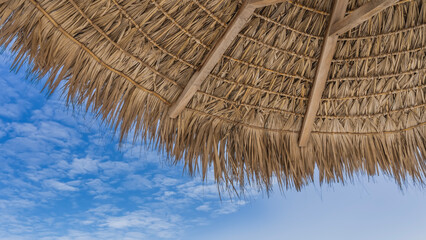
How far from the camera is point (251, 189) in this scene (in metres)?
2.24

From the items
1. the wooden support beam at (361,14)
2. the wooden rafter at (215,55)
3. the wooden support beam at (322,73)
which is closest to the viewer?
the wooden support beam at (361,14)

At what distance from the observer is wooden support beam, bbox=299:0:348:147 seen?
1904mm

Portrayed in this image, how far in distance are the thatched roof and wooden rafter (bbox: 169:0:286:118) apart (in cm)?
4

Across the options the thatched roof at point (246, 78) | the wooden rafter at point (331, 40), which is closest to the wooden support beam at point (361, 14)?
the wooden rafter at point (331, 40)

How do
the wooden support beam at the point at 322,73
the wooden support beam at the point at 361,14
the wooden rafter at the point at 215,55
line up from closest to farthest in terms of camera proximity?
the wooden support beam at the point at 361,14
the wooden rafter at the point at 215,55
the wooden support beam at the point at 322,73

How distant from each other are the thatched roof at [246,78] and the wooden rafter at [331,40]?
0.06m

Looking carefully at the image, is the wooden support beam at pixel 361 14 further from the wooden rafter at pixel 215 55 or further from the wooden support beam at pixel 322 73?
the wooden rafter at pixel 215 55

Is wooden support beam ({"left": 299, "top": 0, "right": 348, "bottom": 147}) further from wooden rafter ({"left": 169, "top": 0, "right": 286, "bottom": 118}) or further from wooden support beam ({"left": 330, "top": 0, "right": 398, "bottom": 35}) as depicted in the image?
wooden rafter ({"left": 169, "top": 0, "right": 286, "bottom": 118})

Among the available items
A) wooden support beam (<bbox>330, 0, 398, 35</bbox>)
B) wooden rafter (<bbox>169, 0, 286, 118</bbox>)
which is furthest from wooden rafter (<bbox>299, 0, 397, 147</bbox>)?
wooden rafter (<bbox>169, 0, 286, 118</bbox>)

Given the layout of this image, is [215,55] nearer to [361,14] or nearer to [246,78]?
[246,78]

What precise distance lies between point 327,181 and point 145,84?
58.3 inches

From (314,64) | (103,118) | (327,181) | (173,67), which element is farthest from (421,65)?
(103,118)

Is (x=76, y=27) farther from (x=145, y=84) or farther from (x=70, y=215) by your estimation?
(x=70, y=215)

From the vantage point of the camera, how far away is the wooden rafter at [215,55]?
5.74 ft
